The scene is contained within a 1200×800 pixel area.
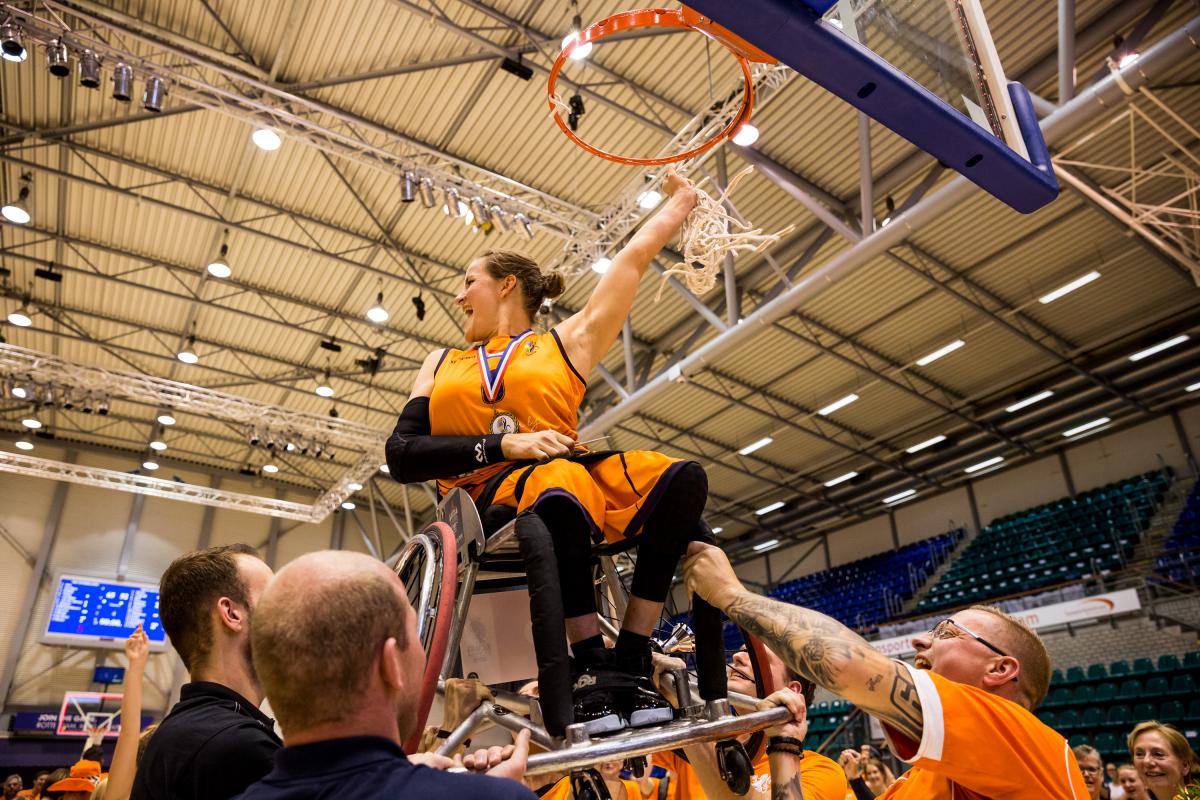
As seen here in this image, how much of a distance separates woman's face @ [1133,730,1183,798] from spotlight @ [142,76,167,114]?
9569 mm

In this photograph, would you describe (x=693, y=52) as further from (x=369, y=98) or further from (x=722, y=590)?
(x=722, y=590)

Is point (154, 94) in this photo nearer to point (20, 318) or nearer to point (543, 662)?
point (20, 318)

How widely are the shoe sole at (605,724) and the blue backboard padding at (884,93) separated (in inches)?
67.2

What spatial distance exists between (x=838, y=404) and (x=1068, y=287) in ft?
15.3

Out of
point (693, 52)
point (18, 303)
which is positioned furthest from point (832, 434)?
point (18, 303)

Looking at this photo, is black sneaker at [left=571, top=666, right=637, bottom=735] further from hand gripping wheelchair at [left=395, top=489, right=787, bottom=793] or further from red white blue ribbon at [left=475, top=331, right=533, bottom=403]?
red white blue ribbon at [left=475, top=331, right=533, bottom=403]

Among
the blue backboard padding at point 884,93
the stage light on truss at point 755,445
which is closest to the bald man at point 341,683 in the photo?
the blue backboard padding at point 884,93

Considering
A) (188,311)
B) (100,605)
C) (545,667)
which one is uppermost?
(188,311)

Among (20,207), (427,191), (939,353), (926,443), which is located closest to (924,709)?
(427,191)

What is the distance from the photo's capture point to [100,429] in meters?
18.9

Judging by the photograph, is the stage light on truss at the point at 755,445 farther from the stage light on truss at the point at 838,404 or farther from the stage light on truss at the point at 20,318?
the stage light on truss at the point at 20,318

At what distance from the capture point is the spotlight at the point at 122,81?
791 cm

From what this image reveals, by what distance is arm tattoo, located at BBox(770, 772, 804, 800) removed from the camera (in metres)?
2.02

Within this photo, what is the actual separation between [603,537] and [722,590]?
0.36m
